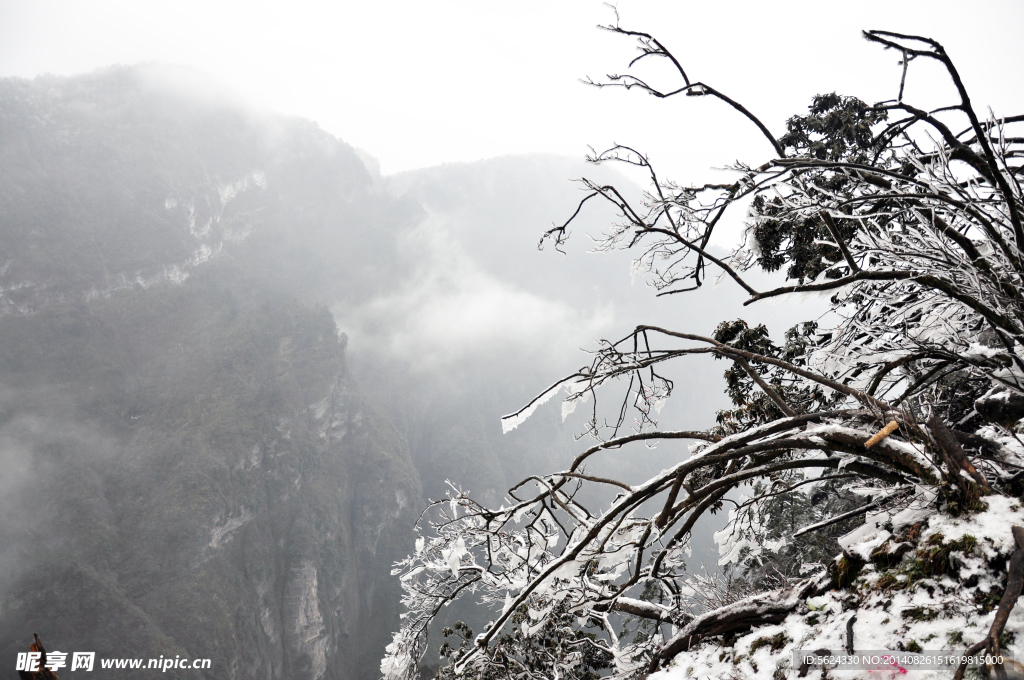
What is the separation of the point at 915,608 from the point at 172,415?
9175 cm

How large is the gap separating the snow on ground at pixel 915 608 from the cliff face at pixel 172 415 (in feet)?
218

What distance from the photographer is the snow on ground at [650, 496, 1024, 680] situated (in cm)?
167

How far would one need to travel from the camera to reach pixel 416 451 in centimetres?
12175

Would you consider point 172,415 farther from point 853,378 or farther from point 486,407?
point 853,378

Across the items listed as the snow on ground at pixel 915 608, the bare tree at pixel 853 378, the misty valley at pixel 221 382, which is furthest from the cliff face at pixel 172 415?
the snow on ground at pixel 915 608

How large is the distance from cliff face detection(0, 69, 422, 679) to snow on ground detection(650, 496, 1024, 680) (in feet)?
218

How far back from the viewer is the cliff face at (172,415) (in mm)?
56312

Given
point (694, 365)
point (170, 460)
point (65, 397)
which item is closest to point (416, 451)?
point (170, 460)

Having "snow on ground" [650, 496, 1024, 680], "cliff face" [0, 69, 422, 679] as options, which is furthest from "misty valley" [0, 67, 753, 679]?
"snow on ground" [650, 496, 1024, 680]

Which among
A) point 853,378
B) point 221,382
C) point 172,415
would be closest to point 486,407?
point 221,382

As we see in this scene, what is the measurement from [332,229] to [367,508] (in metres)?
81.3

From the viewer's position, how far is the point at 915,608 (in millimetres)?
1797

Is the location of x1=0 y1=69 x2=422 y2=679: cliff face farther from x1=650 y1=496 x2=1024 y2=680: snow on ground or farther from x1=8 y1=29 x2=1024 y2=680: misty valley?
x1=650 y1=496 x2=1024 y2=680: snow on ground

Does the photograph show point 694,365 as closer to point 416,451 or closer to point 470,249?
point 470,249
